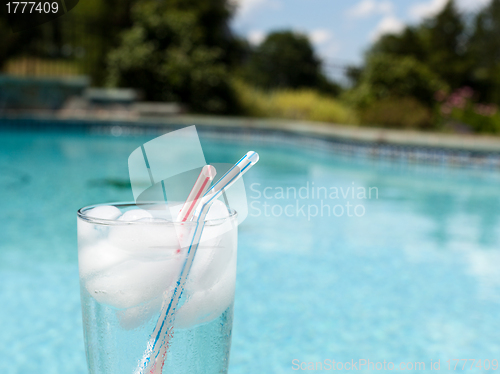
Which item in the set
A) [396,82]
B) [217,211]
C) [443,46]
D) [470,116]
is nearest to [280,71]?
[443,46]

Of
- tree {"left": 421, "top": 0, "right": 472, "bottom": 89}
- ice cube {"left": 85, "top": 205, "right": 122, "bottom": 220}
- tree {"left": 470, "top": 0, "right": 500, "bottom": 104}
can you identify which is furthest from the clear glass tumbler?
tree {"left": 470, "top": 0, "right": 500, "bottom": 104}

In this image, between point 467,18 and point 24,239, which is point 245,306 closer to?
point 24,239

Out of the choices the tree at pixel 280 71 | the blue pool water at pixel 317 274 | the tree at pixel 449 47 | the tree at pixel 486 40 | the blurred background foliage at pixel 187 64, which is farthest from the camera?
the tree at pixel 486 40

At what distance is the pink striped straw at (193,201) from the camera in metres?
0.85

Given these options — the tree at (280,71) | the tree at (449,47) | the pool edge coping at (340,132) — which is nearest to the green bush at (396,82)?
the pool edge coping at (340,132)

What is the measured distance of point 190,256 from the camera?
0.85 m

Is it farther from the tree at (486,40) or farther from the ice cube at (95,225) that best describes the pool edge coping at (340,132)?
the tree at (486,40)

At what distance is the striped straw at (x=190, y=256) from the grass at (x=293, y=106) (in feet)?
45.2

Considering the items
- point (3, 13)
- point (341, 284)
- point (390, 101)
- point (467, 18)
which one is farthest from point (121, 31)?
point (467, 18)

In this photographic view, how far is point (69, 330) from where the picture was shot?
2.60 metres

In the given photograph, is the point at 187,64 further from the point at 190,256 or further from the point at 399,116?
the point at 190,256

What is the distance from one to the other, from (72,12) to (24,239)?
16.5m

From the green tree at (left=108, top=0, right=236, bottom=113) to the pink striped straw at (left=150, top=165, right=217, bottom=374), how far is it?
16.6 m

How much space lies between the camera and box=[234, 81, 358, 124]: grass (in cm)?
1534
